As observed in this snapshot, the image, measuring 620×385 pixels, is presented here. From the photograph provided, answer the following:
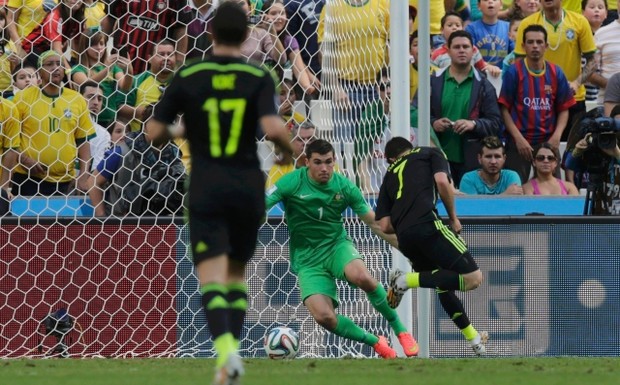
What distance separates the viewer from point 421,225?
35.5 ft

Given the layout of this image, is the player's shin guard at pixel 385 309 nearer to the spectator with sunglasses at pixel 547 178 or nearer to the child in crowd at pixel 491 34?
the spectator with sunglasses at pixel 547 178

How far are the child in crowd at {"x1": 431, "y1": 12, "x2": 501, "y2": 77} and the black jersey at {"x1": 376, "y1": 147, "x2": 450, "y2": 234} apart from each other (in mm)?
3533

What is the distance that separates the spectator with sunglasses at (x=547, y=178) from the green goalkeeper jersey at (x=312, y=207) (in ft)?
8.14

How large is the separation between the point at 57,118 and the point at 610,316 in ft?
17.3

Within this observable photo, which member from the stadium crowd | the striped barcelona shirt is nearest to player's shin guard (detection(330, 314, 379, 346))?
the stadium crowd

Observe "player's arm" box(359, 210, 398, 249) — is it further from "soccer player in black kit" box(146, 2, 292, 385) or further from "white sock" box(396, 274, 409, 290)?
"soccer player in black kit" box(146, 2, 292, 385)

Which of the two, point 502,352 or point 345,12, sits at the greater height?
point 345,12

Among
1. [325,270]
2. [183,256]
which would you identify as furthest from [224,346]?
[183,256]

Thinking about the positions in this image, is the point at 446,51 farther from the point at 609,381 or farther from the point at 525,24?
the point at 609,381

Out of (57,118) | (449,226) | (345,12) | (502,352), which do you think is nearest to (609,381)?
(449,226)

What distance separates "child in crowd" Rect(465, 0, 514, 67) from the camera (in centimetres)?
1493

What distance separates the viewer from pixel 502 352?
1209cm

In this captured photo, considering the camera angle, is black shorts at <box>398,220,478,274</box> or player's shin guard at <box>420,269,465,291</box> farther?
black shorts at <box>398,220,478,274</box>

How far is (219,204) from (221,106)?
51cm
